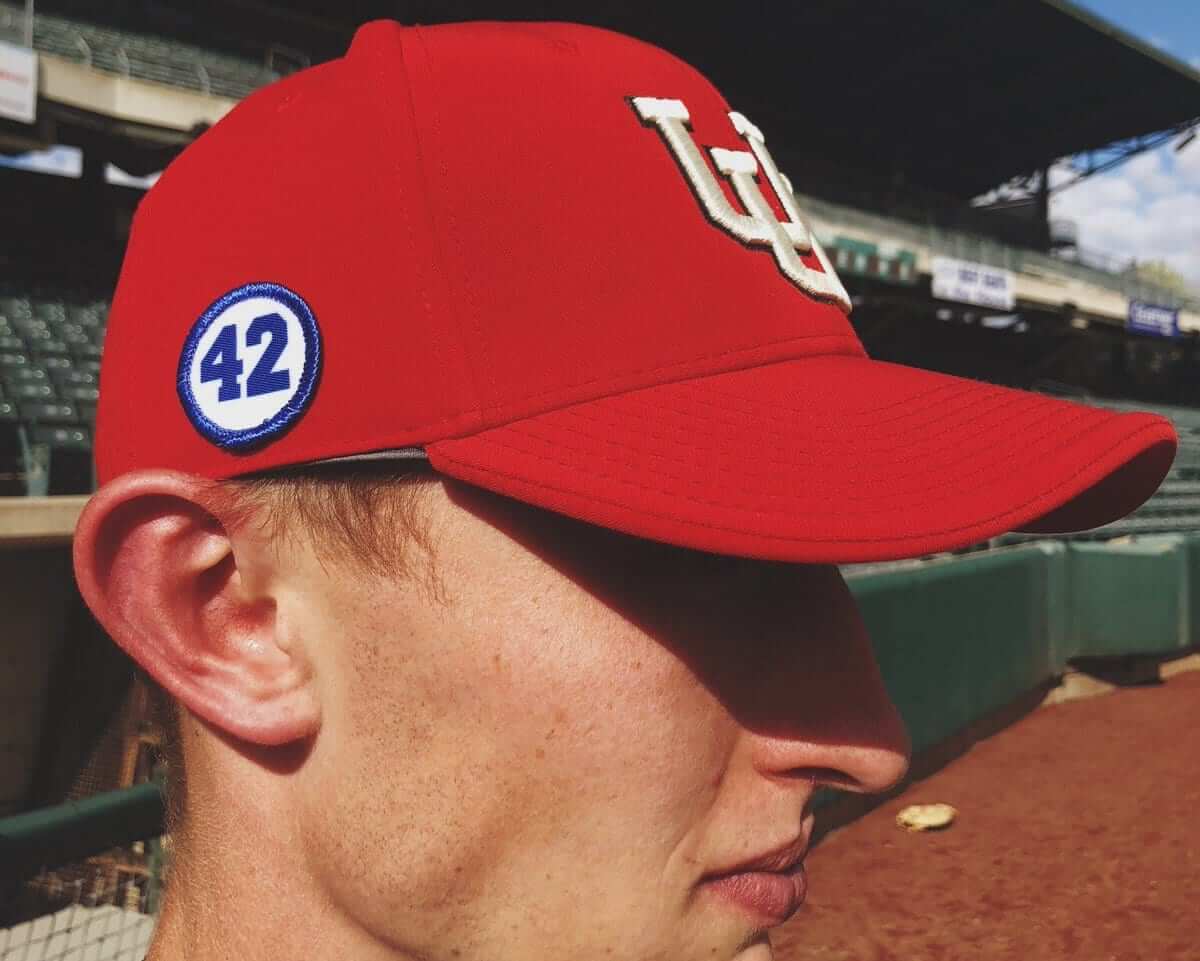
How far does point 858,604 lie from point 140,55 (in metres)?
12.2

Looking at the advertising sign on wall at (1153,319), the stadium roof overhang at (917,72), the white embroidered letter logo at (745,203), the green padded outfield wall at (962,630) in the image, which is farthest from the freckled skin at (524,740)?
the advertising sign on wall at (1153,319)

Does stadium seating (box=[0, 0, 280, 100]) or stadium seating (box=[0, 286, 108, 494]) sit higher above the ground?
stadium seating (box=[0, 0, 280, 100])

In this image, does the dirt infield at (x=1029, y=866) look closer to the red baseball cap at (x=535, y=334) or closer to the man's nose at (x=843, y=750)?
the man's nose at (x=843, y=750)

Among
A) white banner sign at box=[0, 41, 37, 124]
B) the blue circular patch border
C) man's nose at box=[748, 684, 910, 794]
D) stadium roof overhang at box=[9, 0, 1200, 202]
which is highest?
stadium roof overhang at box=[9, 0, 1200, 202]

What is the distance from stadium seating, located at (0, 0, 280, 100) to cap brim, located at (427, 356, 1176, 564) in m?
11.9

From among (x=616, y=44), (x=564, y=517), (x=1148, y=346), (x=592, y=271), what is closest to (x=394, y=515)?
(x=564, y=517)

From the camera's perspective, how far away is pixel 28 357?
8445mm

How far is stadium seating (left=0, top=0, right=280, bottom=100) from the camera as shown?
11.0m

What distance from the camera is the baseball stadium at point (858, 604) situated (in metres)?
4.02

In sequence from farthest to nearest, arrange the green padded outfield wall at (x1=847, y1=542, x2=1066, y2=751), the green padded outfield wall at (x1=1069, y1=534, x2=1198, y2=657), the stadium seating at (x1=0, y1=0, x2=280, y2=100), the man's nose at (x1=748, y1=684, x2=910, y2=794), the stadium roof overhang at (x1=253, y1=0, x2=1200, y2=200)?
the stadium roof overhang at (x1=253, y1=0, x2=1200, y2=200), the stadium seating at (x1=0, y1=0, x2=280, y2=100), the green padded outfield wall at (x1=1069, y1=534, x2=1198, y2=657), the green padded outfield wall at (x1=847, y1=542, x2=1066, y2=751), the man's nose at (x1=748, y1=684, x2=910, y2=794)

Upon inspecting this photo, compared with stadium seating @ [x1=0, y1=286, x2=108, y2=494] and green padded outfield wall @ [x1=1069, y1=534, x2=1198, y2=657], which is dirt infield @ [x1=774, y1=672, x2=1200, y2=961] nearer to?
green padded outfield wall @ [x1=1069, y1=534, x2=1198, y2=657]

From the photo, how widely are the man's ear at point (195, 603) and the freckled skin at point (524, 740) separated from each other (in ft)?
0.12

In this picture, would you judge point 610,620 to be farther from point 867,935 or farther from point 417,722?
point 867,935

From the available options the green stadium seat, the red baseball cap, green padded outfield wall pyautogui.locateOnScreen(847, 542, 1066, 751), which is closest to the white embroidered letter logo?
the red baseball cap
